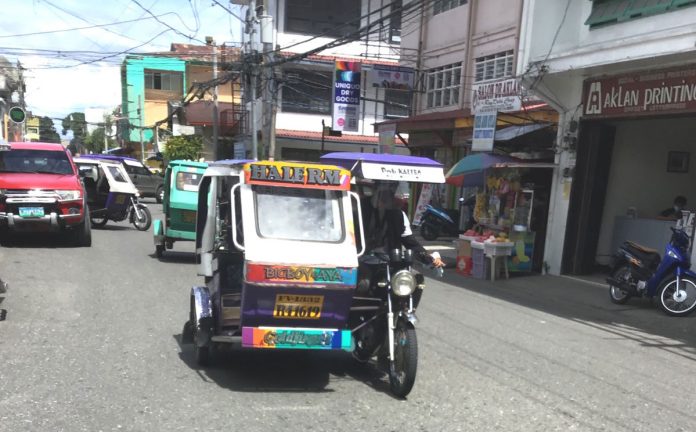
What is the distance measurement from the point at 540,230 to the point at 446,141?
24.4 ft

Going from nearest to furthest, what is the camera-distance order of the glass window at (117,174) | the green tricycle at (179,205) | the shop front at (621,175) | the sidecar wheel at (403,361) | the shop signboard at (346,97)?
the sidecar wheel at (403,361)
the shop front at (621,175)
the green tricycle at (179,205)
the glass window at (117,174)
the shop signboard at (346,97)

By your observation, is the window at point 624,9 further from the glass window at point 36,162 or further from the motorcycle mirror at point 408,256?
the glass window at point 36,162

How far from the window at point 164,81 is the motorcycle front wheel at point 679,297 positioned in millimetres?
47702

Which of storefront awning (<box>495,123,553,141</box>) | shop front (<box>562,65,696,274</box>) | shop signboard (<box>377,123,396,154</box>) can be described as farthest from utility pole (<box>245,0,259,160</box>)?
shop front (<box>562,65,696,274</box>)

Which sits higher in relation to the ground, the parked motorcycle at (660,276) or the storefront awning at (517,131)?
the storefront awning at (517,131)

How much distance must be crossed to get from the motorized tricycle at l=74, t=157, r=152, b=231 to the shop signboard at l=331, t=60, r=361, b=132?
10.2 metres

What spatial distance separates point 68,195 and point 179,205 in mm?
2370

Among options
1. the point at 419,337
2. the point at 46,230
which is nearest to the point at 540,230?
the point at 419,337

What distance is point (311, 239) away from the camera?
16.0 ft

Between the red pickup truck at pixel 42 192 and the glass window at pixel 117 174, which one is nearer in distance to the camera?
the red pickup truck at pixel 42 192

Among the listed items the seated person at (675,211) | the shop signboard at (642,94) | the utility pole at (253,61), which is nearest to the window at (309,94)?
the utility pole at (253,61)

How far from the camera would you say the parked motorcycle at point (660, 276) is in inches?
341

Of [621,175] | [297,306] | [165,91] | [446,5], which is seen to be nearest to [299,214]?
[297,306]

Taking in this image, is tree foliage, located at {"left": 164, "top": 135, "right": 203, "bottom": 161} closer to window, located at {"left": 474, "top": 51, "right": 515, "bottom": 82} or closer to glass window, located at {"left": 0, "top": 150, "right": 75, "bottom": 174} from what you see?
window, located at {"left": 474, "top": 51, "right": 515, "bottom": 82}
